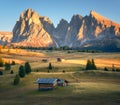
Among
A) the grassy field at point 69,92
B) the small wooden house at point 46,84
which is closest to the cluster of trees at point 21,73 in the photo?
the grassy field at point 69,92

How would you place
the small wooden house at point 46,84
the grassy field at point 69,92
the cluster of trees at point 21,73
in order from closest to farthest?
the grassy field at point 69,92
the small wooden house at point 46,84
the cluster of trees at point 21,73

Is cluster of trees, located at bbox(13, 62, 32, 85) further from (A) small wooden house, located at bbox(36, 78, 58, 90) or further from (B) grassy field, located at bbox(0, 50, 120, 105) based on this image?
(A) small wooden house, located at bbox(36, 78, 58, 90)

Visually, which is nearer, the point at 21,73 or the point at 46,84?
the point at 46,84

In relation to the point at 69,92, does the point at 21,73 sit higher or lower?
higher

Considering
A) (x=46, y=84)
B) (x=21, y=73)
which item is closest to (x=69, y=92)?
(x=46, y=84)

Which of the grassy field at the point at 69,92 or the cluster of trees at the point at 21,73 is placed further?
the cluster of trees at the point at 21,73

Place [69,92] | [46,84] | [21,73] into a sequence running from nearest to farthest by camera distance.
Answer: [69,92] → [46,84] → [21,73]

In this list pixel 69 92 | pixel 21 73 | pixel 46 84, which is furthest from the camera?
pixel 21 73

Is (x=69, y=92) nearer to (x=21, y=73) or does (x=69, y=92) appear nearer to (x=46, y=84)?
(x=46, y=84)

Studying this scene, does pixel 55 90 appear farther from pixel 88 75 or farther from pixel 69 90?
pixel 88 75

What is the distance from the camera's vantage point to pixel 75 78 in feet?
379

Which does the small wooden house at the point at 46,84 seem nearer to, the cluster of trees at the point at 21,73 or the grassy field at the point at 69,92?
the grassy field at the point at 69,92

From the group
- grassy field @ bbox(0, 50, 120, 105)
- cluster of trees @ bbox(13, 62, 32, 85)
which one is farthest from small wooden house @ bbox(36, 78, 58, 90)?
cluster of trees @ bbox(13, 62, 32, 85)

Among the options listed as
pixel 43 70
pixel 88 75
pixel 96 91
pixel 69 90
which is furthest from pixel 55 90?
pixel 43 70
